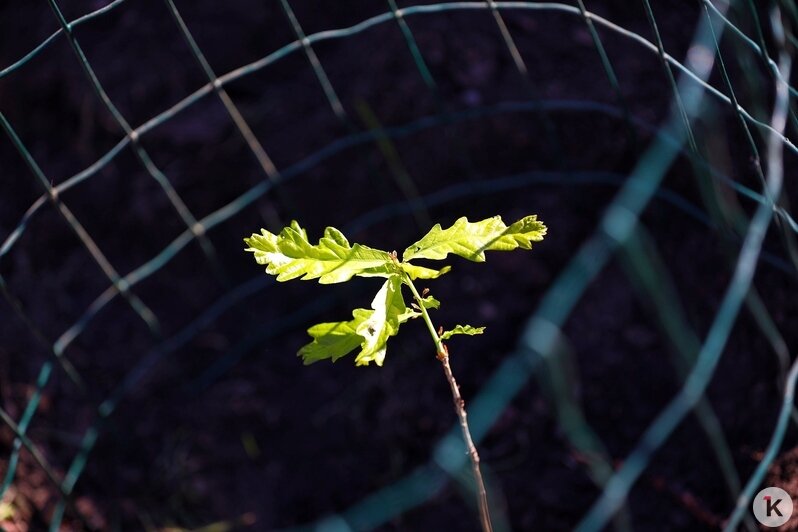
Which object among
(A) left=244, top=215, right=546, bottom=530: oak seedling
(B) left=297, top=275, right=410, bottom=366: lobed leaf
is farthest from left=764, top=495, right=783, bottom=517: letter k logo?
(B) left=297, top=275, right=410, bottom=366: lobed leaf

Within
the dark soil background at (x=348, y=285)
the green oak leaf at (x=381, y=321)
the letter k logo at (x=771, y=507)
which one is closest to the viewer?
the green oak leaf at (x=381, y=321)

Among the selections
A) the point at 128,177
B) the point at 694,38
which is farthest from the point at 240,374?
the point at 694,38

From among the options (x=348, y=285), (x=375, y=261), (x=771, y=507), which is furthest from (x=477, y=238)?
(x=348, y=285)

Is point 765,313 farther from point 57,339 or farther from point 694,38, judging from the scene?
point 57,339

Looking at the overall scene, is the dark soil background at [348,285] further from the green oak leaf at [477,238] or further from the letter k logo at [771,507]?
the green oak leaf at [477,238]

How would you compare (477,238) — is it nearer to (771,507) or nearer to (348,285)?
(771,507)

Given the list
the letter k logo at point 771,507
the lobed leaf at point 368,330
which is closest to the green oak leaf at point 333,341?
the lobed leaf at point 368,330
